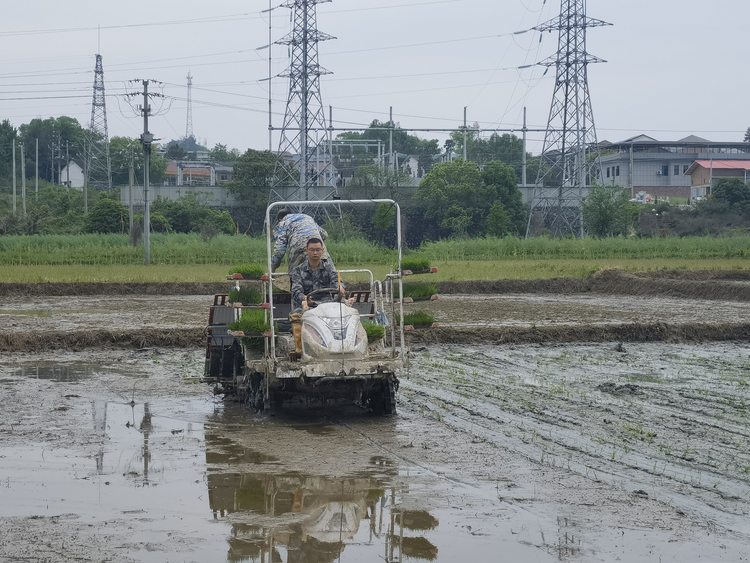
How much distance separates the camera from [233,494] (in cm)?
731

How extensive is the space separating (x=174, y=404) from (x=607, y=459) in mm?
5569

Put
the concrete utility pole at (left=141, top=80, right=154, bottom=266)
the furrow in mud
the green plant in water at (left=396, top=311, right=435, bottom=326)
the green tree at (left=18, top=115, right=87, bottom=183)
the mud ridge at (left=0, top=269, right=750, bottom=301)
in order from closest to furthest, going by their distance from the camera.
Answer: the furrow in mud, the green plant in water at (left=396, top=311, right=435, bottom=326), the mud ridge at (left=0, top=269, right=750, bottom=301), the concrete utility pole at (left=141, top=80, right=154, bottom=266), the green tree at (left=18, top=115, right=87, bottom=183)

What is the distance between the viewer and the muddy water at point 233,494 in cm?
602

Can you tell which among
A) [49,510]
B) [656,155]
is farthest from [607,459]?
[656,155]

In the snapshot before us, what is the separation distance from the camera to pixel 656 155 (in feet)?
277

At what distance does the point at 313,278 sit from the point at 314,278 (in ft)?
0.04

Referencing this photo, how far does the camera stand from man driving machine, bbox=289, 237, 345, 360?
1030 centimetres

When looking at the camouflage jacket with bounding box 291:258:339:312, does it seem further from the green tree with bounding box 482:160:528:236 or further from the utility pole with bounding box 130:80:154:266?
the green tree with bounding box 482:160:528:236

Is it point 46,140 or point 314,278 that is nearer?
point 314,278

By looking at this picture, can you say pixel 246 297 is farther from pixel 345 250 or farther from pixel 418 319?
pixel 345 250

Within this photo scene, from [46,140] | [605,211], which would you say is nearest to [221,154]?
[46,140]

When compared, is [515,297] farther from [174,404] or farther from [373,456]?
[373,456]

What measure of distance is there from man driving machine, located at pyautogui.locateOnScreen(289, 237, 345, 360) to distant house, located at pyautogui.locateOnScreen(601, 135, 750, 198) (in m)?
76.1

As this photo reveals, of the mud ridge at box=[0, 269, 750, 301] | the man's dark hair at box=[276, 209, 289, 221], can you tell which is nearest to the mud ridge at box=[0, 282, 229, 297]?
the mud ridge at box=[0, 269, 750, 301]
